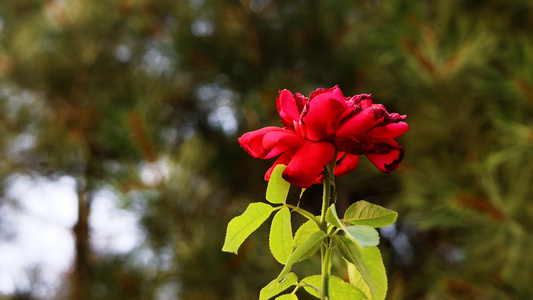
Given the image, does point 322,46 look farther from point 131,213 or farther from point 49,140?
point 49,140

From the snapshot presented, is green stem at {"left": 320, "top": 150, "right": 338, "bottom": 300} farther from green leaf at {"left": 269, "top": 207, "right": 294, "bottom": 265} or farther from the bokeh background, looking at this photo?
the bokeh background

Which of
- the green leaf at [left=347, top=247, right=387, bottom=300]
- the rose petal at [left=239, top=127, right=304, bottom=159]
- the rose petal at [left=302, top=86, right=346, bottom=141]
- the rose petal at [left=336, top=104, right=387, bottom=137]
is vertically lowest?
the green leaf at [left=347, top=247, right=387, bottom=300]

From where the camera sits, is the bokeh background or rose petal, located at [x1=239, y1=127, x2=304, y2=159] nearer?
rose petal, located at [x1=239, y1=127, x2=304, y2=159]

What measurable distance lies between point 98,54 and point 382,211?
130 centimetres

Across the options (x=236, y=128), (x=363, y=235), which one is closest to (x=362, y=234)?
(x=363, y=235)

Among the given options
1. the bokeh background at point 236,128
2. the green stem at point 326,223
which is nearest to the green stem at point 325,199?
the green stem at point 326,223

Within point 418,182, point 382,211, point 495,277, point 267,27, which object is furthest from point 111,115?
point 382,211

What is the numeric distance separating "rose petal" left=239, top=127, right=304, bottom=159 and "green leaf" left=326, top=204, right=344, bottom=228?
24 millimetres

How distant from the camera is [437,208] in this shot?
31.2 inches

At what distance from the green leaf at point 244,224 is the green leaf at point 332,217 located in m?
0.02

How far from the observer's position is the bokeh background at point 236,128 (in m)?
0.82

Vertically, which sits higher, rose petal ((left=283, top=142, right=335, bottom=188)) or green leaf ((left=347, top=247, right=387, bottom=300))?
rose petal ((left=283, top=142, right=335, bottom=188))

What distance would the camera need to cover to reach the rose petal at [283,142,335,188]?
14 cm

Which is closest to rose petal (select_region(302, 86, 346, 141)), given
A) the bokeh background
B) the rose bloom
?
the rose bloom
